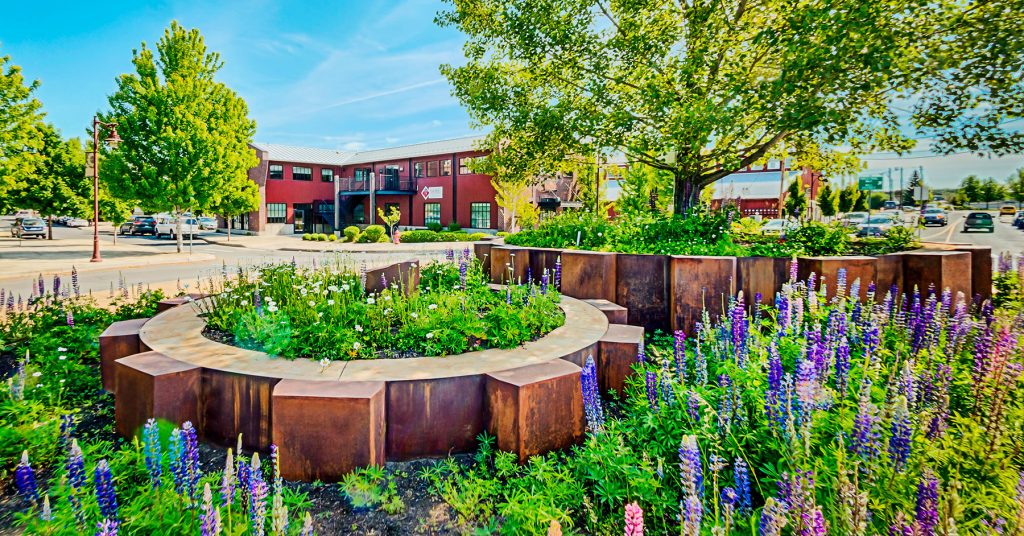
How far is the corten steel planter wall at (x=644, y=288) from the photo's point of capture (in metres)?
5.66

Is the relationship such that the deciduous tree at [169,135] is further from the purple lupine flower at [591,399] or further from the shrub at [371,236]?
the purple lupine flower at [591,399]

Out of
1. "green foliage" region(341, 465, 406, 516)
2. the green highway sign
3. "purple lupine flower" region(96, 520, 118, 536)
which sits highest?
the green highway sign

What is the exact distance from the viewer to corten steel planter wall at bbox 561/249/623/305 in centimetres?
586

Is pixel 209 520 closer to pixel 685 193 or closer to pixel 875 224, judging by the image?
pixel 685 193

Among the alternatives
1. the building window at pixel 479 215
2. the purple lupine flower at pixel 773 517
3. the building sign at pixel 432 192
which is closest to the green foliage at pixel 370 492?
the purple lupine flower at pixel 773 517

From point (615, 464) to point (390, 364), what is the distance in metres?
1.58

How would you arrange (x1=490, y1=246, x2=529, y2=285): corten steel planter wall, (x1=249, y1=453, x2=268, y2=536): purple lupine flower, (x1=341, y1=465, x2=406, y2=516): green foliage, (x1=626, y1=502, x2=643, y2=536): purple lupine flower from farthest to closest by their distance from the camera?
1. (x1=490, y1=246, x2=529, y2=285): corten steel planter wall
2. (x1=341, y1=465, x2=406, y2=516): green foliage
3. (x1=249, y1=453, x2=268, y2=536): purple lupine flower
4. (x1=626, y1=502, x2=643, y2=536): purple lupine flower

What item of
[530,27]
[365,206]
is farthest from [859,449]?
[365,206]

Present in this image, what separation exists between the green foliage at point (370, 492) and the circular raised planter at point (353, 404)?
2.7 inches

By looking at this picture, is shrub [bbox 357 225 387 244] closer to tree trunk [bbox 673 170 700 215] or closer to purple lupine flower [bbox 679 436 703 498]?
tree trunk [bbox 673 170 700 215]

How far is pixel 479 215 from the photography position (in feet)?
116

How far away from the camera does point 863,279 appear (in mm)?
→ 5363

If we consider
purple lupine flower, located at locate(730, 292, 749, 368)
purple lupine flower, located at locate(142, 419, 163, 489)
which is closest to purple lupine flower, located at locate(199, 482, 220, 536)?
purple lupine flower, located at locate(142, 419, 163, 489)

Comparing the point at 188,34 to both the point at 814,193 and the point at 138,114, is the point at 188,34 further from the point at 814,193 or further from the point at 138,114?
the point at 814,193
